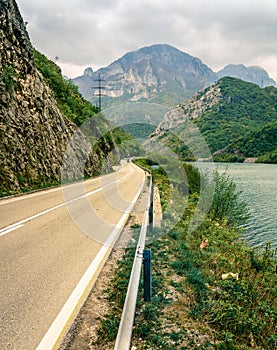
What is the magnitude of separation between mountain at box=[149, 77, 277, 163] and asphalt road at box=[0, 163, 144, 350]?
6533 cm

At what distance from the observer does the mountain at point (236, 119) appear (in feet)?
354

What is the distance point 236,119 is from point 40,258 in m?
144

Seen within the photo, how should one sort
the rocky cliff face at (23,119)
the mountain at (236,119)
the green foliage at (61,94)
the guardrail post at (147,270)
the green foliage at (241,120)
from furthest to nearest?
the green foliage at (241,120) < the mountain at (236,119) < the green foliage at (61,94) < the rocky cliff face at (23,119) < the guardrail post at (147,270)

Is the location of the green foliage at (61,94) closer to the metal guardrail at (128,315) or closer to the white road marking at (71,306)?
the white road marking at (71,306)

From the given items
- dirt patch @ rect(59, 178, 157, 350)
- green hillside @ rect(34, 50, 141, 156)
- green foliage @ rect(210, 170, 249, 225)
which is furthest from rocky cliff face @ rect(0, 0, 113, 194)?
dirt patch @ rect(59, 178, 157, 350)

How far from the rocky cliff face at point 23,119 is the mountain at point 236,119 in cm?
5306

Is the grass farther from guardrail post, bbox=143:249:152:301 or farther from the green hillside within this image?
the green hillside

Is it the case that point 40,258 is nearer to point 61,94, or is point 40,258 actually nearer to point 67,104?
point 61,94

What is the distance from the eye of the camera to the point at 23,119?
19.6 meters

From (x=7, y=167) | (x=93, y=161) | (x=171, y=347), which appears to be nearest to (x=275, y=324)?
(x=171, y=347)

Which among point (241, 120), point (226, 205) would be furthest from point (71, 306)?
point (241, 120)

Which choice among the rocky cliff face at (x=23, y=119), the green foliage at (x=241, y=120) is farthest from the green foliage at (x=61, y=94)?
the green foliage at (x=241, y=120)

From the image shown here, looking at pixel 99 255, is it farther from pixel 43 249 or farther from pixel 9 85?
pixel 9 85

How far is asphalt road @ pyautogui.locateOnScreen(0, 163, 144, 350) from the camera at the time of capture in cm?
378
